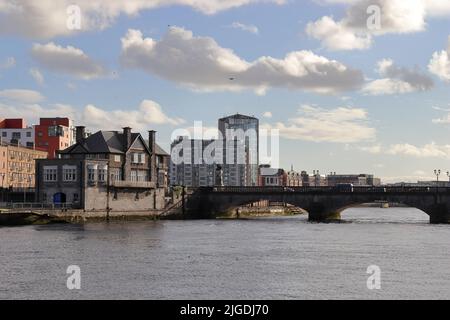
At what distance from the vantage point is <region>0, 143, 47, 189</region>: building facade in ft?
516

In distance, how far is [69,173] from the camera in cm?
12838

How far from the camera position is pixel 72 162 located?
421 ft

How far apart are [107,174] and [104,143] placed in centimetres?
654

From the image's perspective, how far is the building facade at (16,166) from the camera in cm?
15738

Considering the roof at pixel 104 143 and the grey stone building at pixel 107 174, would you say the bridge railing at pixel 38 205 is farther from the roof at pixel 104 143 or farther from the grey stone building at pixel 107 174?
the roof at pixel 104 143

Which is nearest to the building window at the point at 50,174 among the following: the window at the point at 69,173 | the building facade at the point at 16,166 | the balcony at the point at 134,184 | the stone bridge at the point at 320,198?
the window at the point at 69,173

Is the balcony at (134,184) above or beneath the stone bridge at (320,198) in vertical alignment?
above

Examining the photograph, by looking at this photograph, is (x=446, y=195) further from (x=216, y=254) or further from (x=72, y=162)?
(x=216, y=254)

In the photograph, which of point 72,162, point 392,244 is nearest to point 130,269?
point 392,244

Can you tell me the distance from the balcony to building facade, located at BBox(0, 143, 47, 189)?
101 feet

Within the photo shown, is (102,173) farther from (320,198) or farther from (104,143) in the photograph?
(320,198)
